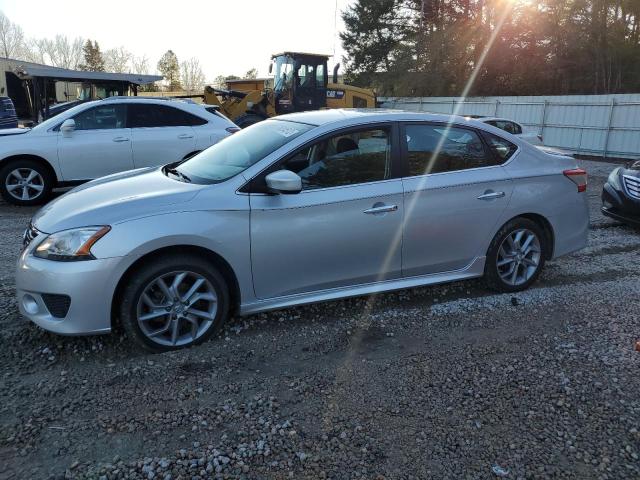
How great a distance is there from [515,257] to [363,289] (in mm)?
1606

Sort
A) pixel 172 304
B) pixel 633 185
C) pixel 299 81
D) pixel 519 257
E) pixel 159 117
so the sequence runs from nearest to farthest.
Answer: pixel 172 304, pixel 519 257, pixel 633 185, pixel 159 117, pixel 299 81

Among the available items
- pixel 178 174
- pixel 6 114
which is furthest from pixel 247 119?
pixel 178 174

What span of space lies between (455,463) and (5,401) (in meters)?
2.55

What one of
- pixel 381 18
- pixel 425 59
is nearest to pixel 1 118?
pixel 425 59

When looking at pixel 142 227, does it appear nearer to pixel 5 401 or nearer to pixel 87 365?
pixel 87 365

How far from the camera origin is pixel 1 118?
14.1m

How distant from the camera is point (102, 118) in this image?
8586 millimetres

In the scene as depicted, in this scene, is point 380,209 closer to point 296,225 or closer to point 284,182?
point 296,225

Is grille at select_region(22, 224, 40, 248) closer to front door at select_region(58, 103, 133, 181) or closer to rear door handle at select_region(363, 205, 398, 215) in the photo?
rear door handle at select_region(363, 205, 398, 215)

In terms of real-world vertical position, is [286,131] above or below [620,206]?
above

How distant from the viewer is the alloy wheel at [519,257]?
4801mm

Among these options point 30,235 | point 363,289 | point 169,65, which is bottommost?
point 363,289

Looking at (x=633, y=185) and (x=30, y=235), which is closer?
(x=30, y=235)

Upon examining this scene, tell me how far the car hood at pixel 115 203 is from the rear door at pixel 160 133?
4691 millimetres
